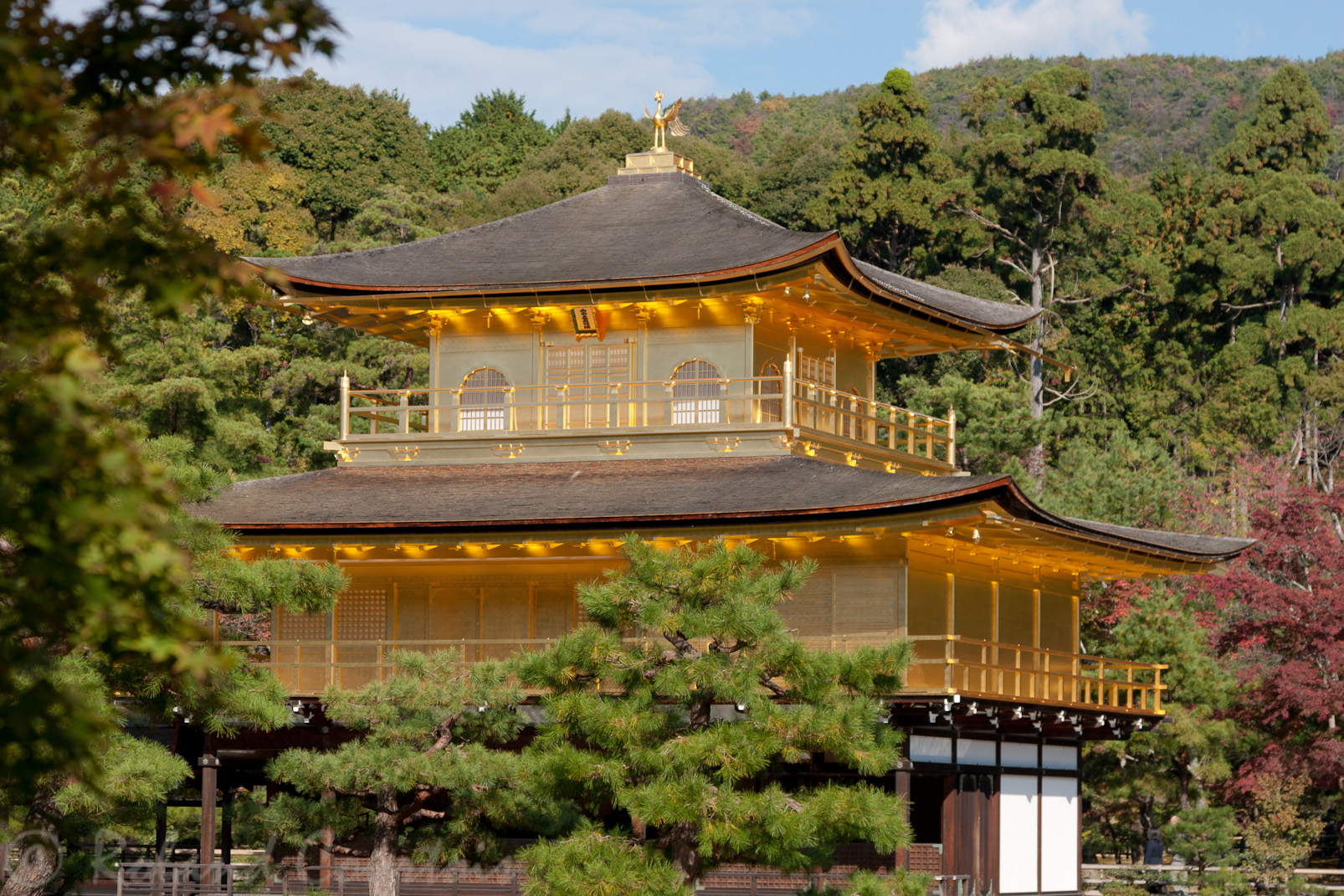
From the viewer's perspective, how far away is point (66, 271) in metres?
7.57

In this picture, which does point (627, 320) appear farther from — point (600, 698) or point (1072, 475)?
point (1072, 475)

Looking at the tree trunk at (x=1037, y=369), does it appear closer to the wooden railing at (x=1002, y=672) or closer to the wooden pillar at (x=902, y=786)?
the wooden railing at (x=1002, y=672)

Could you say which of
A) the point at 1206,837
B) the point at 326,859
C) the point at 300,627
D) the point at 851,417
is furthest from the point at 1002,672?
the point at 1206,837

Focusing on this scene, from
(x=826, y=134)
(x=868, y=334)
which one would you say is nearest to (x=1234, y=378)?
(x=826, y=134)

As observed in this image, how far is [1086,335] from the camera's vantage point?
63.6 metres

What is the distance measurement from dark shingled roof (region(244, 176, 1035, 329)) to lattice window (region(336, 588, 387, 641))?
4.46 metres

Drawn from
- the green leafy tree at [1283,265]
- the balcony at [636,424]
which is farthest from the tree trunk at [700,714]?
the green leafy tree at [1283,265]

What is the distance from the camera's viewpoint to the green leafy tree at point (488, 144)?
7538 cm

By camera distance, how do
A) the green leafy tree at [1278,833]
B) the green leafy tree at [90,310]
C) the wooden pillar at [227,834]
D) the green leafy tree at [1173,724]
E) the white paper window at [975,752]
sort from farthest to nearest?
1. the green leafy tree at [1173,724]
2. the green leafy tree at [1278,833]
3. the wooden pillar at [227,834]
4. the white paper window at [975,752]
5. the green leafy tree at [90,310]

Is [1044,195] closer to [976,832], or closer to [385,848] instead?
[976,832]

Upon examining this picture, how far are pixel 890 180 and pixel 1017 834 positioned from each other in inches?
1516

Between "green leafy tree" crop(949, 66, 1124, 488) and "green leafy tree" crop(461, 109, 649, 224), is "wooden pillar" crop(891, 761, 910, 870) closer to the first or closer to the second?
"green leafy tree" crop(949, 66, 1124, 488)

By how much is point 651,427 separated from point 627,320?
→ 6.20ft

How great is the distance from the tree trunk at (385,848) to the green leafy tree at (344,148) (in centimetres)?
4837
